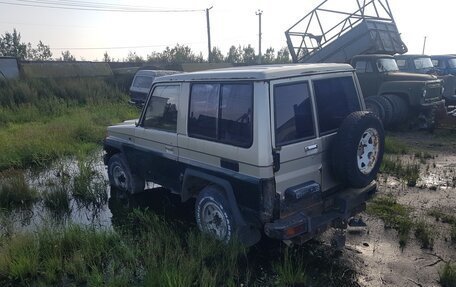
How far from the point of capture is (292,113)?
373 cm

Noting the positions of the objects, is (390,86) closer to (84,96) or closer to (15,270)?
(15,270)

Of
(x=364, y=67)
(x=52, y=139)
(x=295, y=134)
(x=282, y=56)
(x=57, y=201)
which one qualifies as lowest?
(x=57, y=201)

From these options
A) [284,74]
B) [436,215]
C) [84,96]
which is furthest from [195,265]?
[84,96]

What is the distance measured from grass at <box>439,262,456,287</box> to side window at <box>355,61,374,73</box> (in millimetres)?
9078

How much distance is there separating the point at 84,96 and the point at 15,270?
14617 mm

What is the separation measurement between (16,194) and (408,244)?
19.0 ft

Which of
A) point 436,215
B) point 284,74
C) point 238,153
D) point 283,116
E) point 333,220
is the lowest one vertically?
point 436,215

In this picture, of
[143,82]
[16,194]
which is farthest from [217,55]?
[16,194]

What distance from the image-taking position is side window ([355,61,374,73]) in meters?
11.7

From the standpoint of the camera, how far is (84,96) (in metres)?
17.2

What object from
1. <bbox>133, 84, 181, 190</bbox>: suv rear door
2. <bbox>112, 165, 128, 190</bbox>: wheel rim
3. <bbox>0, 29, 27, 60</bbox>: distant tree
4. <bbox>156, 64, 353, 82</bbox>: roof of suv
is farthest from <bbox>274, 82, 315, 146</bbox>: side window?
<bbox>0, 29, 27, 60</bbox>: distant tree

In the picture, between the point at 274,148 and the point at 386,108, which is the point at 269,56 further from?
the point at 274,148

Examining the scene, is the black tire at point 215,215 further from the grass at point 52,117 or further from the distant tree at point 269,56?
the distant tree at point 269,56

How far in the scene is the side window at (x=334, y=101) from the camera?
395 centimetres
